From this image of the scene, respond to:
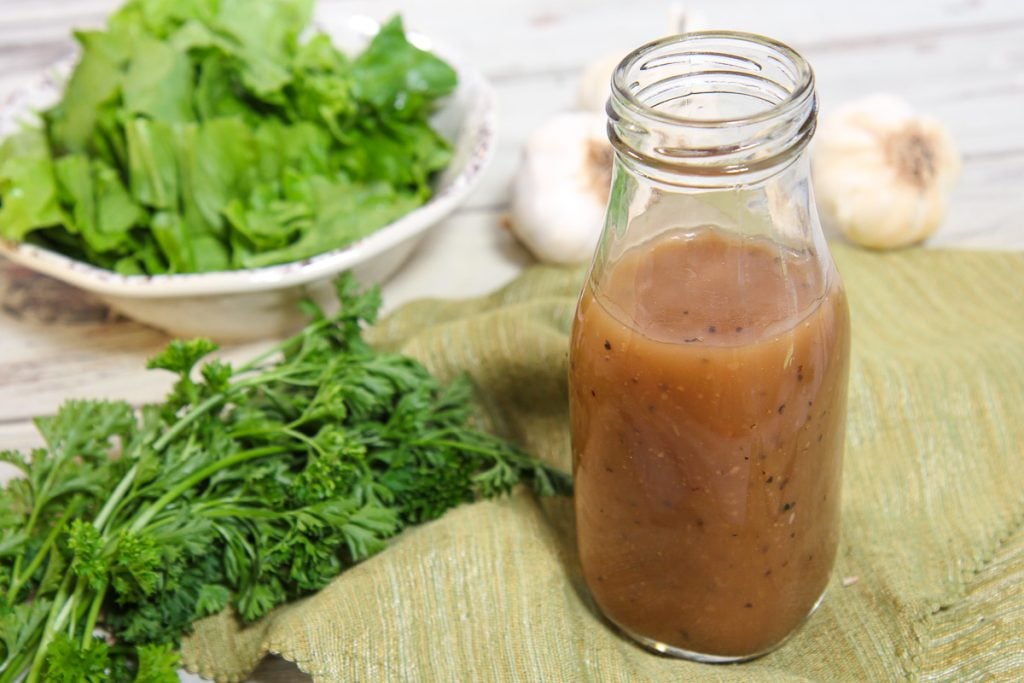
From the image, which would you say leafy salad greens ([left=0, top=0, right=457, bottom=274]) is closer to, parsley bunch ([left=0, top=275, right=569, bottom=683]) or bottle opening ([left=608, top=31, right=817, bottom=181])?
parsley bunch ([left=0, top=275, right=569, bottom=683])

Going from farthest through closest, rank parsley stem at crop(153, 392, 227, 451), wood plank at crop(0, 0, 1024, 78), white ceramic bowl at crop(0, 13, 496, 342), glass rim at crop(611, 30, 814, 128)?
wood plank at crop(0, 0, 1024, 78) → white ceramic bowl at crop(0, 13, 496, 342) → parsley stem at crop(153, 392, 227, 451) → glass rim at crop(611, 30, 814, 128)

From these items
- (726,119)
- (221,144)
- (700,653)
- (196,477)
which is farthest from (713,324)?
(221,144)

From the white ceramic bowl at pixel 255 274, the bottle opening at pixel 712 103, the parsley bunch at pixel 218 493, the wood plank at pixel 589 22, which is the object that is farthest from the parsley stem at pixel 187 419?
the wood plank at pixel 589 22

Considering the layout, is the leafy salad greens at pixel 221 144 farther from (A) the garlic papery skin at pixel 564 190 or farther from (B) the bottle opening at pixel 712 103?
(B) the bottle opening at pixel 712 103

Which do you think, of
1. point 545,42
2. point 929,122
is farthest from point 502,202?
point 929,122

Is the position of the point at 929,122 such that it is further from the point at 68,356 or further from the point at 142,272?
the point at 68,356

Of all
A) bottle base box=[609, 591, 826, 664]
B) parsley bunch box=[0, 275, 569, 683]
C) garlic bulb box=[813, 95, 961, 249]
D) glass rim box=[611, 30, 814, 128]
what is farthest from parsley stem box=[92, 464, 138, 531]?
garlic bulb box=[813, 95, 961, 249]

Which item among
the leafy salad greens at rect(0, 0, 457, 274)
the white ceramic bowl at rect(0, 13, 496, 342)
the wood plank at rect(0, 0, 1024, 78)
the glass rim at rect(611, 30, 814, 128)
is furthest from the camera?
the wood plank at rect(0, 0, 1024, 78)
